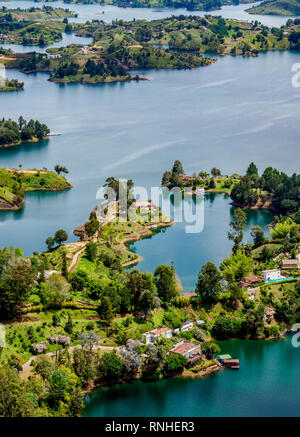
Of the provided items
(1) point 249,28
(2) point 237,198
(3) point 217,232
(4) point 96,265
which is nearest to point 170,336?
(4) point 96,265

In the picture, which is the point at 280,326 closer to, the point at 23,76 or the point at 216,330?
the point at 216,330

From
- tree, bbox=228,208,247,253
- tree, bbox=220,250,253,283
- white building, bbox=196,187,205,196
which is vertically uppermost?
white building, bbox=196,187,205,196

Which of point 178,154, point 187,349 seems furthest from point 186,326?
point 178,154

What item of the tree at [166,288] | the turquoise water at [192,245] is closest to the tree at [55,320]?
the tree at [166,288]

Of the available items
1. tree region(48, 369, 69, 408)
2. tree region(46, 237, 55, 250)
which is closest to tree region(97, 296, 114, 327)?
tree region(48, 369, 69, 408)

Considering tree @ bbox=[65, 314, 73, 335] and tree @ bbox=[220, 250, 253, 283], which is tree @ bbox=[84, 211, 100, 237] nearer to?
tree @ bbox=[220, 250, 253, 283]

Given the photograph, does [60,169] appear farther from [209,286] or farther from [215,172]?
[209,286]
